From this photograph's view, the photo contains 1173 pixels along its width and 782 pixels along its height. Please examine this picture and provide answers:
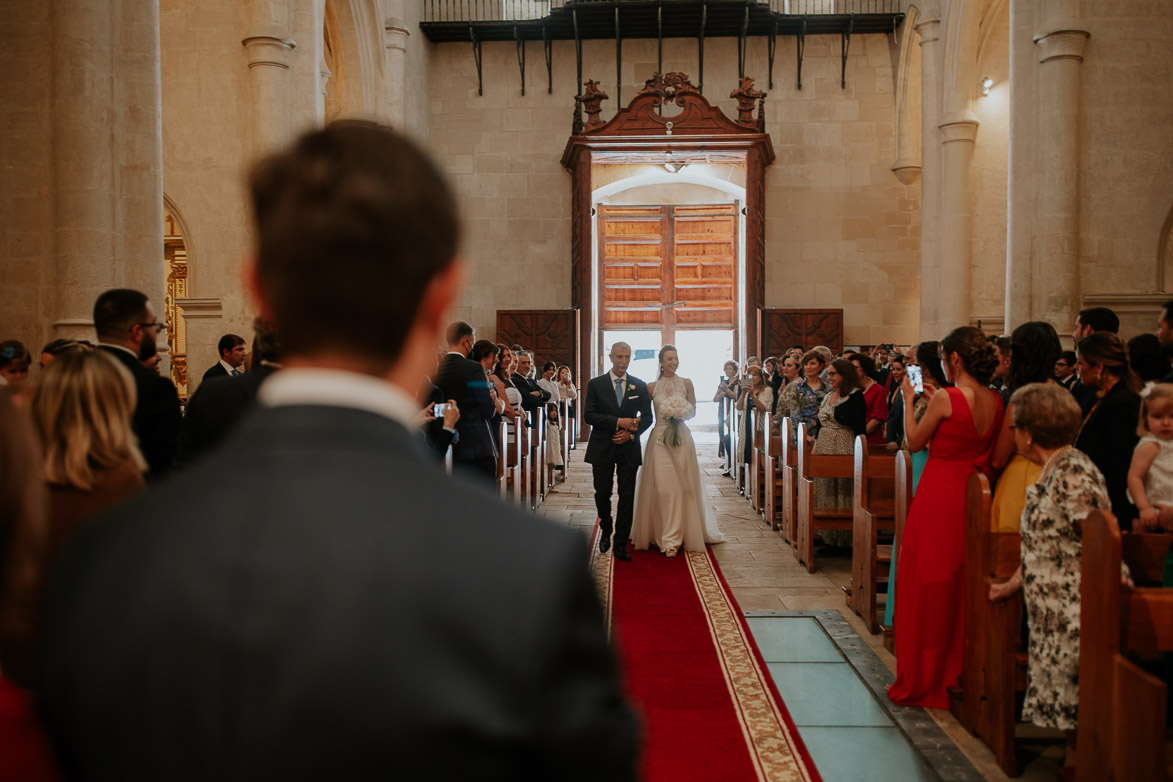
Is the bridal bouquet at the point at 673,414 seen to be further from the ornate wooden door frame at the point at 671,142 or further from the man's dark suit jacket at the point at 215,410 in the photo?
the ornate wooden door frame at the point at 671,142

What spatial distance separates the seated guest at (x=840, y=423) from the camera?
7660mm

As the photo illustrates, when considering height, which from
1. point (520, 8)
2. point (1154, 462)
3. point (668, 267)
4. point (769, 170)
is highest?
point (520, 8)

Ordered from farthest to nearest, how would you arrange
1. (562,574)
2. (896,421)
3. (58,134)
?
(896,421) < (58,134) < (562,574)

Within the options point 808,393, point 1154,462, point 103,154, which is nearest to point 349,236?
point 1154,462

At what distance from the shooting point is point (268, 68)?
9.71m

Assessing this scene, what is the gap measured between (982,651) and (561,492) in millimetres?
7916

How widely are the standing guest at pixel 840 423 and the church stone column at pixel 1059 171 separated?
2711 mm

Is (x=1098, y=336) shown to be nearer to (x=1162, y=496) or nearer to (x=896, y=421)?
(x=1162, y=496)

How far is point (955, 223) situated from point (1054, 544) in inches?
470

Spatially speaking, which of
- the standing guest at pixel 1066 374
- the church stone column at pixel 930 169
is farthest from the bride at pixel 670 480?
the church stone column at pixel 930 169

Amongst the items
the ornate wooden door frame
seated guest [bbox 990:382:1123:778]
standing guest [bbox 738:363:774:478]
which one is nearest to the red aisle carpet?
seated guest [bbox 990:382:1123:778]

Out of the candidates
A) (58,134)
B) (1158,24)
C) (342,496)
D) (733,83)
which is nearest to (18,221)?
(58,134)

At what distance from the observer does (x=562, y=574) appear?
767 mm

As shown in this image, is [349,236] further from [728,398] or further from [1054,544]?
[728,398]
